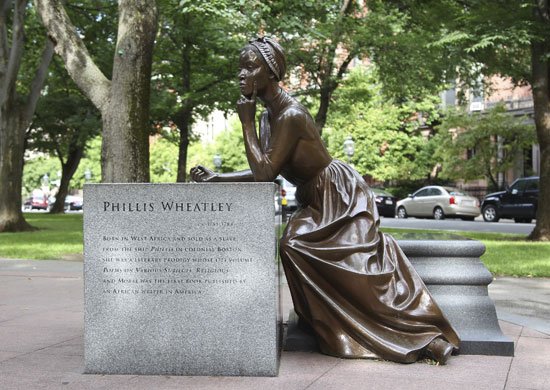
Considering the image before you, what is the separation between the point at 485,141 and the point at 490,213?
10.3 metres

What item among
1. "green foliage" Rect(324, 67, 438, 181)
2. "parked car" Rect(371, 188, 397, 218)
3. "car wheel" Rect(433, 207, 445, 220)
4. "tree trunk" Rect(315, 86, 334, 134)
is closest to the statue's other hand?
"tree trunk" Rect(315, 86, 334, 134)

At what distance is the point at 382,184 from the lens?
2208 inches

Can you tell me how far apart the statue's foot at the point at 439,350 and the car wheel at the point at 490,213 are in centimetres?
2654

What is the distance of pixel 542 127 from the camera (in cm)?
→ 1805

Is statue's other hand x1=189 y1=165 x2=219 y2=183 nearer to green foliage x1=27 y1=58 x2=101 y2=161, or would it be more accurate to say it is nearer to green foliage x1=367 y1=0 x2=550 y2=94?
green foliage x1=367 y1=0 x2=550 y2=94

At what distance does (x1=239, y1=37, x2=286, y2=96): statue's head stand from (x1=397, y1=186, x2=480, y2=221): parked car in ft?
94.4

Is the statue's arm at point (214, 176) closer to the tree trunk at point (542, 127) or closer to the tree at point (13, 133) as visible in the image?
the tree trunk at point (542, 127)

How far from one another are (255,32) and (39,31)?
998 cm

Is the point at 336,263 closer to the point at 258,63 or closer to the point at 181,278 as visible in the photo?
the point at 181,278

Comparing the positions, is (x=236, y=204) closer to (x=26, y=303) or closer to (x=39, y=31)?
(x=26, y=303)

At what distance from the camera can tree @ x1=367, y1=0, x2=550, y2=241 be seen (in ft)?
54.7

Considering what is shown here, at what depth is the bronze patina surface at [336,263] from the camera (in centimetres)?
523

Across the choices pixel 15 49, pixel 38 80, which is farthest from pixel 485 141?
pixel 15 49

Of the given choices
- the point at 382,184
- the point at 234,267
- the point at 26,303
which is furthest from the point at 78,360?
the point at 382,184
